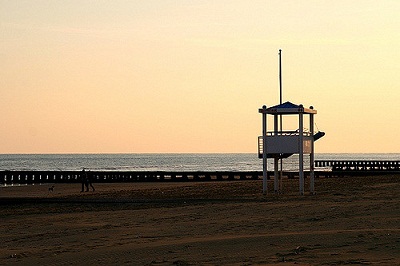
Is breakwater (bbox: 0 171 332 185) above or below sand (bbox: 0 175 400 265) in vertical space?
below

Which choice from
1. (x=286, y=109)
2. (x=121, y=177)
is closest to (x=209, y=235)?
(x=286, y=109)

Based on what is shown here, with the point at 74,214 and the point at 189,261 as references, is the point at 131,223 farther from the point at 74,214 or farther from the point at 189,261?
the point at 189,261

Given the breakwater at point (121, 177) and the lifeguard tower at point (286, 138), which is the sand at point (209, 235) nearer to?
the lifeguard tower at point (286, 138)

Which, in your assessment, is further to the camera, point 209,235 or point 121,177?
point 121,177

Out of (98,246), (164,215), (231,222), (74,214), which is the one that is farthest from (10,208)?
(98,246)

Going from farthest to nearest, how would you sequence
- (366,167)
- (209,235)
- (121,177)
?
(366,167), (121,177), (209,235)

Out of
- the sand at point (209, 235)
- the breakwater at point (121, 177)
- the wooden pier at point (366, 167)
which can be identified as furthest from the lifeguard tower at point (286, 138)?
the wooden pier at point (366, 167)

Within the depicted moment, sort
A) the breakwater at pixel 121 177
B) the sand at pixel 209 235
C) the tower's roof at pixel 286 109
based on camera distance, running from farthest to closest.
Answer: the breakwater at pixel 121 177 < the tower's roof at pixel 286 109 < the sand at pixel 209 235

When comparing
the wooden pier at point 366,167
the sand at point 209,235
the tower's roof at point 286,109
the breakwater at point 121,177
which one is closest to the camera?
the sand at point 209,235

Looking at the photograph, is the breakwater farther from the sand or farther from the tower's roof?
the sand

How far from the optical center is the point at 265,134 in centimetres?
3747

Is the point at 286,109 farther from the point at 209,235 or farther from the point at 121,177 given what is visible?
the point at 121,177

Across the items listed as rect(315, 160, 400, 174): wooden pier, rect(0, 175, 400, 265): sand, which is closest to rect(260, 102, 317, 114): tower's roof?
rect(0, 175, 400, 265): sand

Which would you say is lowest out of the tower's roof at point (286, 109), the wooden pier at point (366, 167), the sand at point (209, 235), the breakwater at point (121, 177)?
the wooden pier at point (366, 167)
